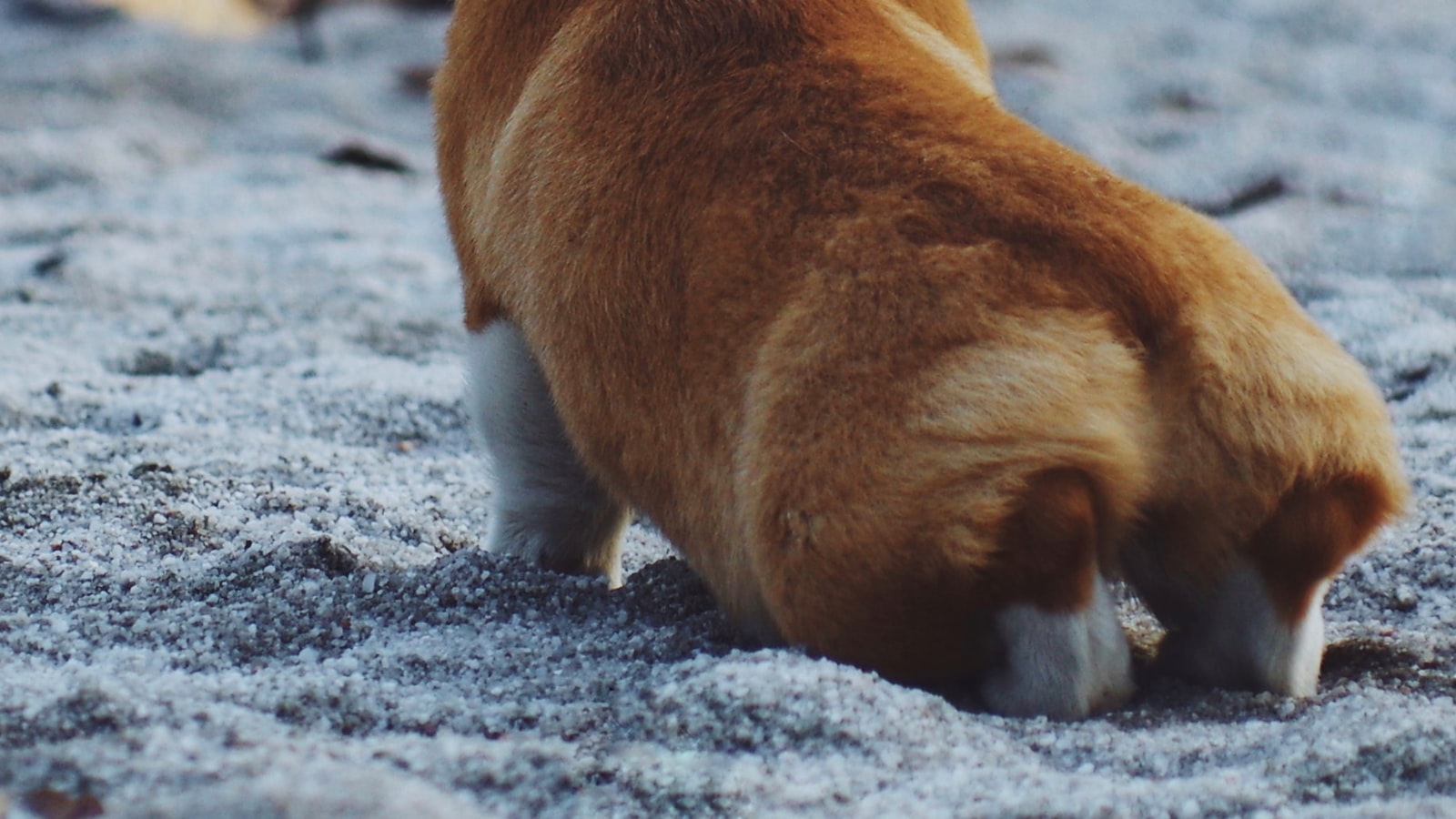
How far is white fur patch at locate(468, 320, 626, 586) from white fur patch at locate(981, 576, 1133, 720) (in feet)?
2.93

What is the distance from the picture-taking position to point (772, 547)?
80.6 inches

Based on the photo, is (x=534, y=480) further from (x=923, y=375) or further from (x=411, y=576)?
(x=923, y=375)

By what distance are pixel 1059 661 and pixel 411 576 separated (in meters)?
1.05

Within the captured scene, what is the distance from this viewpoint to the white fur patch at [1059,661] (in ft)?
6.55

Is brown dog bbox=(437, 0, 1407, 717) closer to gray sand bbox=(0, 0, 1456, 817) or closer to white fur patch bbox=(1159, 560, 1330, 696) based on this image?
white fur patch bbox=(1159, 560, 1330, 696)

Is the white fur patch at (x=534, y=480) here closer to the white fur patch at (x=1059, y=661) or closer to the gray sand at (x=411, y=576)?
the gray sand at (x=411, y=576)

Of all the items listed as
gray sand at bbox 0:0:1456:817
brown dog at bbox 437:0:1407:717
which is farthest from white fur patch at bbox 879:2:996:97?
gray sand at bbox 0:0:1456:817

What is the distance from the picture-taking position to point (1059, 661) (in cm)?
203

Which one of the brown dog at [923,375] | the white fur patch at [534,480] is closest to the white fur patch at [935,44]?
the brown dog at [923,375]

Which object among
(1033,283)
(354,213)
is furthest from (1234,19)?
(1033,283)

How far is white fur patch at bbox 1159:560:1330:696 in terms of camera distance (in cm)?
210

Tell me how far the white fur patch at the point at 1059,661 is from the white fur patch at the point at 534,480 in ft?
2.93

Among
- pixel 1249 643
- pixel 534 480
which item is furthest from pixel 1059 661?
pixel 534 480

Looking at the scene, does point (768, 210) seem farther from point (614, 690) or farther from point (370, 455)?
point (370, 455)
